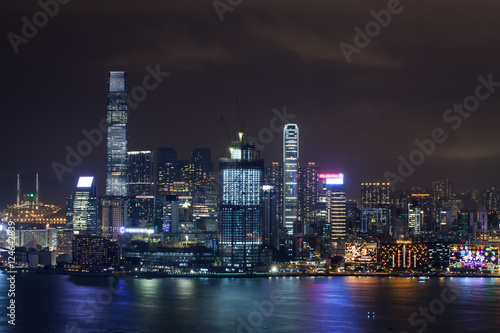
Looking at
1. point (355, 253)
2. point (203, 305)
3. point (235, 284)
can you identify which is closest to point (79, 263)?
point (235, 284)

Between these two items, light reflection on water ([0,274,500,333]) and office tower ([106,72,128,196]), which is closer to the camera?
light reflection on water ([0,274,500,333])

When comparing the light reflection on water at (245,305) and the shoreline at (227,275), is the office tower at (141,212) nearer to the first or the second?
the shoreline at (227,275)

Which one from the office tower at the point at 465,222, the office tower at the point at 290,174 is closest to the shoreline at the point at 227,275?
the office tower at the point at 465,222

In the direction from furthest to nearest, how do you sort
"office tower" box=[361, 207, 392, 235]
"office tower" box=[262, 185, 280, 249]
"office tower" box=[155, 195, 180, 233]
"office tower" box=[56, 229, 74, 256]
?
"office tower" box=[361, 207, 392, 235] < "office tower" box=[155, 195, 180, 233] < "office tower" box=[56, 229, 74, 256] < "office tower" box=[262, 185, 280, 249]

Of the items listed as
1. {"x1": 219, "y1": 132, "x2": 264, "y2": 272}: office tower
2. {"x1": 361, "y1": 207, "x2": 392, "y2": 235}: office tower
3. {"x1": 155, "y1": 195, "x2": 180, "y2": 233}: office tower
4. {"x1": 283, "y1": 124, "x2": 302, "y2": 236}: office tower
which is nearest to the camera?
A: {"x1": 219, "y1": 132, "x2": 264, "y2": 272}: office tower

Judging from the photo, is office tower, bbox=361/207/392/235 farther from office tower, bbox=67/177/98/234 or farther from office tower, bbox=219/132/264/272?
office tower, bbox=67/177/98/234

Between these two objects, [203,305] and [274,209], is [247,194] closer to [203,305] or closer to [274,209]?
[274,209]

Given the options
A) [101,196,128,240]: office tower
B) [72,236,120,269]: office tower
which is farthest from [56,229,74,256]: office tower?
[72,236,120,269]: office tower
